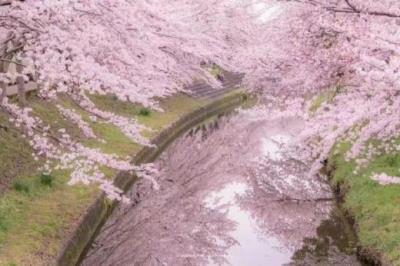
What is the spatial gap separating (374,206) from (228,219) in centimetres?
356

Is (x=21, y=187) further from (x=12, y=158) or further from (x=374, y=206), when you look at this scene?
(x=374, y=206)

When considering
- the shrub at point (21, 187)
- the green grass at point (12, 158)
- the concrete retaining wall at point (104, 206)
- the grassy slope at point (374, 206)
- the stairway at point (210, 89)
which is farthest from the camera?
the stairway at point (210, 89)

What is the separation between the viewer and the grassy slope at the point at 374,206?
433 inches

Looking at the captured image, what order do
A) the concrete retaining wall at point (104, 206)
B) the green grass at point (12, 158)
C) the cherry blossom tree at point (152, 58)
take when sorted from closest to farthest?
the cherry blossom tree at point (152, 58) < the concrete retaining wall at point (104, 206) < the green grass at point (12, 158)

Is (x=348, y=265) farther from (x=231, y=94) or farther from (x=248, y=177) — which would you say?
(x=231, y=94)

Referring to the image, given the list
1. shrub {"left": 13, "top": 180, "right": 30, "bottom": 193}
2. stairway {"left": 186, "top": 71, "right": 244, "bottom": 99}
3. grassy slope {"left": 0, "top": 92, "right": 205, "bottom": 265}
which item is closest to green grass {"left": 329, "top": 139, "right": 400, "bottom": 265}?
→ grassy slope {"left": 0, "top": 92, "right": 205, "bottom": 265}

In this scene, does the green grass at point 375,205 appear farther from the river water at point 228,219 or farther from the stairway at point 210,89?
the stairway at point 210,89

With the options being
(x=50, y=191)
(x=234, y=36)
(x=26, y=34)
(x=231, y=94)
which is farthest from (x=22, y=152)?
(x=231, y=94)

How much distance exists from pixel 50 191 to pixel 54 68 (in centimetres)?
597

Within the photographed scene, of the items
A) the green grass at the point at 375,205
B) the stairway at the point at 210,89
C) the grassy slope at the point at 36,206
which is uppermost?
the stairway at the point at 210,89

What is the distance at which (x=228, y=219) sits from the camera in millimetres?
14336

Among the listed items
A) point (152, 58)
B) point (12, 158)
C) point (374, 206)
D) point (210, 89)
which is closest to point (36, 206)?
point (12, 158)

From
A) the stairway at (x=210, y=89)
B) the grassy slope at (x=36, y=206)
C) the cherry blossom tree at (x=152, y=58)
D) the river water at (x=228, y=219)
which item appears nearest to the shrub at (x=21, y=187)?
the grassy slope at (x=36, y=206)

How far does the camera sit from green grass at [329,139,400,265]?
36.2 ft
